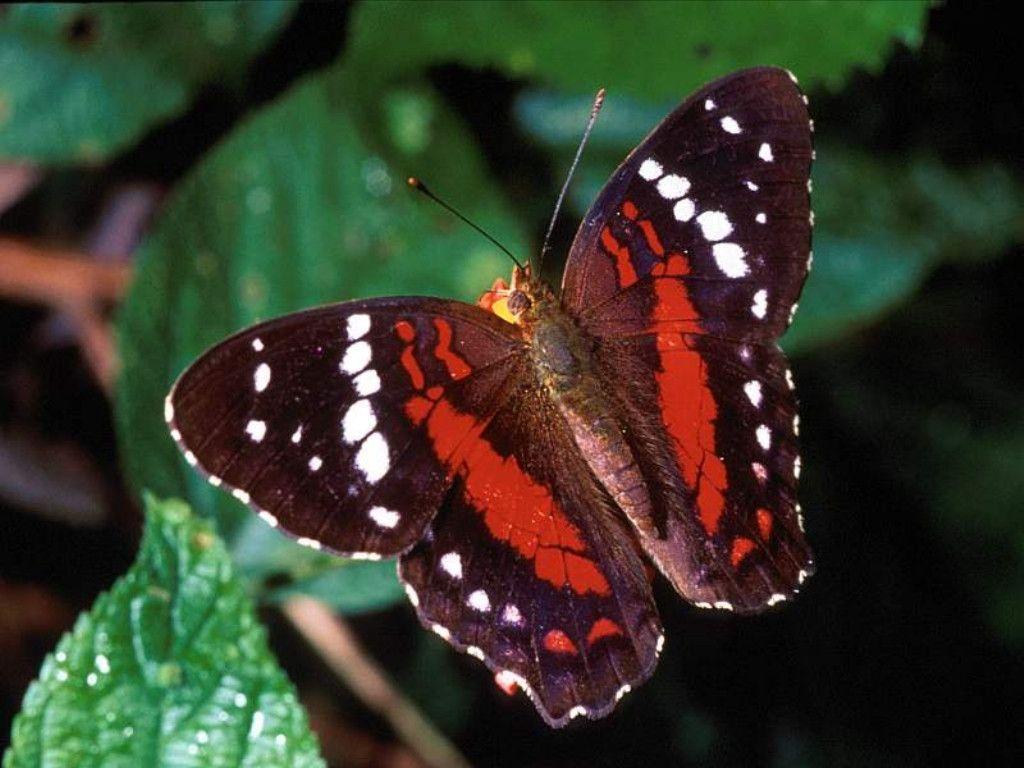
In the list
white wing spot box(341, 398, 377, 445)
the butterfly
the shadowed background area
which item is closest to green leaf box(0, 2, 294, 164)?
the shadowed background area

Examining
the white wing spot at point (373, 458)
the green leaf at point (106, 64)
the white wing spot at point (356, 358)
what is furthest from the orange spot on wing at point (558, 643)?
the green leaf at point (106, 64)

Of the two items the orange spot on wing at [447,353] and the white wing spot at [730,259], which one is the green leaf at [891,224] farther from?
the orange spot on wing at [447,353]

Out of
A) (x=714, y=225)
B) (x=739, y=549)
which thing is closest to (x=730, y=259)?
(x=714, y=225)

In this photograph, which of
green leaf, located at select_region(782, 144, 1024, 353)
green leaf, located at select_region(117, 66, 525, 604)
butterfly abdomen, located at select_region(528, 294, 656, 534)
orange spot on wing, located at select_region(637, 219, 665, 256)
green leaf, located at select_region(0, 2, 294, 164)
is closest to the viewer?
butterfly abdomen, located at select_region(528, 294, 656, 534)

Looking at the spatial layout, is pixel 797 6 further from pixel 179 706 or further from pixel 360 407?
pixel 179 706

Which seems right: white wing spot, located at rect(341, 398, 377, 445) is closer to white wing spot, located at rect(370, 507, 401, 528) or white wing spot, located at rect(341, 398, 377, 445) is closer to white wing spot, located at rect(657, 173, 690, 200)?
white wing spot, located at rect(370, 507, 401, 528)

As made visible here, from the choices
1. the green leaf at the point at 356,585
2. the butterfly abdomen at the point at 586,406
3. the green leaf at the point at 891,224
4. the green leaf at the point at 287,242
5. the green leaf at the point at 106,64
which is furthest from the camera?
the green leaf at the point at 891,224
